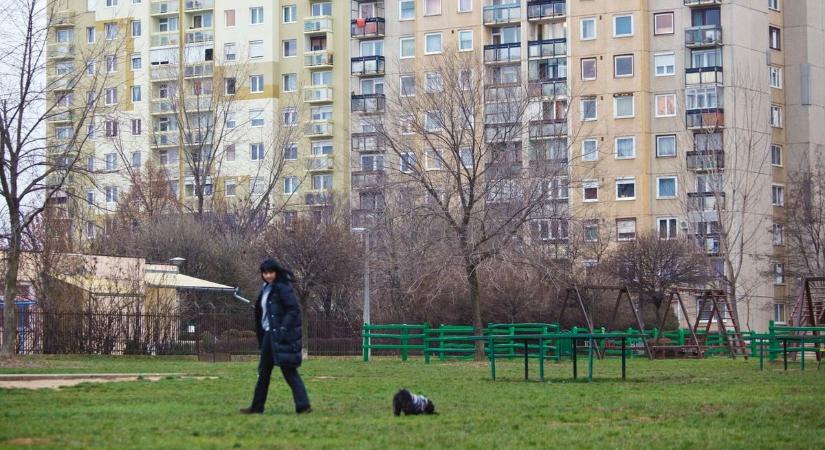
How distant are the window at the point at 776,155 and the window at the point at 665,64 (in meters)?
7.25

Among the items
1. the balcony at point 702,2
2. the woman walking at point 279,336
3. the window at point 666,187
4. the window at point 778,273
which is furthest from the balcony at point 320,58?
the woman walking at point 279,336

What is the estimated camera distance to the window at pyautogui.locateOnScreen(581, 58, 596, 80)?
87.9m

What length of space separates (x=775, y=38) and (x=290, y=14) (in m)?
32.5

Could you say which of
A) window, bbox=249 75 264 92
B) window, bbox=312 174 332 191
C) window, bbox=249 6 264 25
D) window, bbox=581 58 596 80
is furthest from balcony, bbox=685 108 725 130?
window, bbox=249 6 264 25

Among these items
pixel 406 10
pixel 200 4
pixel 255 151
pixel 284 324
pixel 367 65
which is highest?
pixel 200 4

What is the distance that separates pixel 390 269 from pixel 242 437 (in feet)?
144

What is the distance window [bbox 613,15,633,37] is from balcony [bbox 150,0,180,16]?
31687 mm

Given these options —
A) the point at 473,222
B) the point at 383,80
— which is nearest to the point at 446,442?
the point at 473,222

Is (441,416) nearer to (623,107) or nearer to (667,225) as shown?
(667,225)

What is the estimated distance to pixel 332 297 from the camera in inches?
2571

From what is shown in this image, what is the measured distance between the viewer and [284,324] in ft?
57.5

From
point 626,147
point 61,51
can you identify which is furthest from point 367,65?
point 61,51

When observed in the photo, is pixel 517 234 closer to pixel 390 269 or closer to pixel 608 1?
pixel 390 269

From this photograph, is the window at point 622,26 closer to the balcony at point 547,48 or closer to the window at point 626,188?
the balcony at point 547,48
